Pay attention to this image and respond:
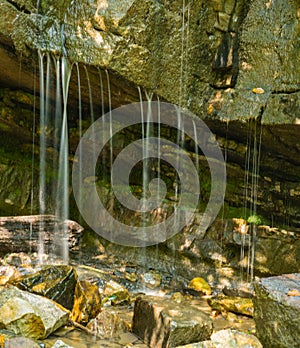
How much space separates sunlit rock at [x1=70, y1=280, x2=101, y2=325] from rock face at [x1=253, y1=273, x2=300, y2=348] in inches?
72.5

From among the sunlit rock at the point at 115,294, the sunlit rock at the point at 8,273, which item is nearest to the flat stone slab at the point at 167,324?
the sunlit rock at the point at 115,294

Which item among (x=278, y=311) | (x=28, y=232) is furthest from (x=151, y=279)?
(x=278, y=311)

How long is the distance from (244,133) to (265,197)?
1.68 metres

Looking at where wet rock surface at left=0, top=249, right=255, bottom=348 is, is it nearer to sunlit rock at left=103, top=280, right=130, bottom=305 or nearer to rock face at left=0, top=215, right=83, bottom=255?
sunlit rock at left=103, top=280, right=130, bottom=305

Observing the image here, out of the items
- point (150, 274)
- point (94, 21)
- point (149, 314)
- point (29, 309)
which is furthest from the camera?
point (150, 274)

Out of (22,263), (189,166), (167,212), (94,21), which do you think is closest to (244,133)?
(189,166)

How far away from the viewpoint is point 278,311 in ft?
11.5

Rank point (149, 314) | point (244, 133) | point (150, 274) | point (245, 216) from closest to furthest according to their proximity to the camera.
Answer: point (149, 314), point (244, 133), point (150, 274), point (245, 216)

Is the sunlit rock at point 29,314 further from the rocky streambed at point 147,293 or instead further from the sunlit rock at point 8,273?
the sunlit rock at point 8,273

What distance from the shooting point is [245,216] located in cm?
759

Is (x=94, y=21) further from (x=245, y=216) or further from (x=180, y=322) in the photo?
(x=245, y=216)

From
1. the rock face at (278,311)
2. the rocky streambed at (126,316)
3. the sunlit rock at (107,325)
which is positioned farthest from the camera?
the sunlit rock at (107,325)

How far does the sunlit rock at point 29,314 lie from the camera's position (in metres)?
3.65

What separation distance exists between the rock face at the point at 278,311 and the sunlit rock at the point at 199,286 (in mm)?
2713
